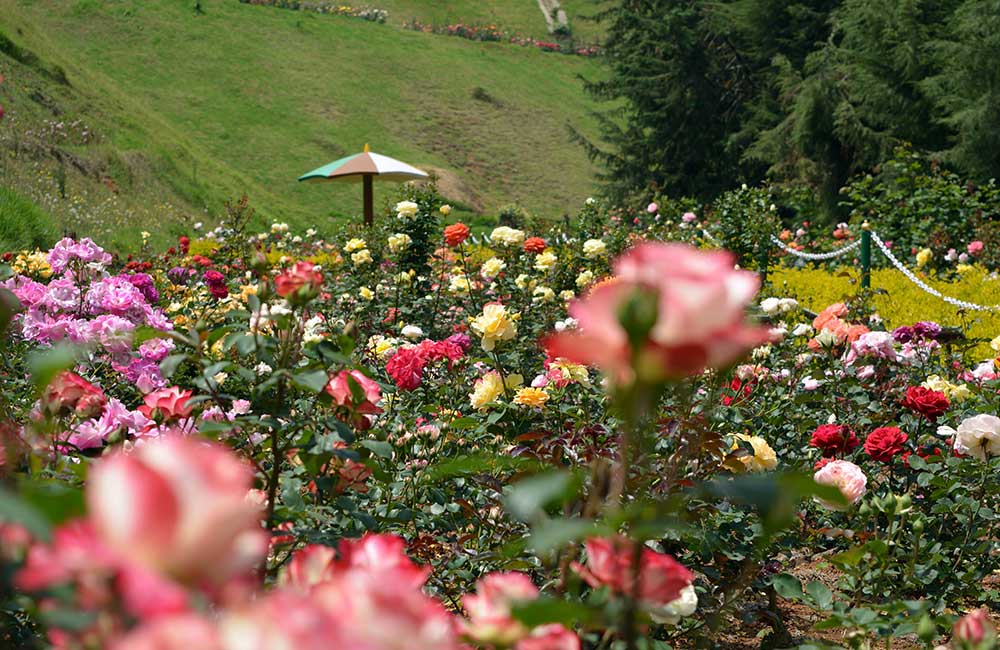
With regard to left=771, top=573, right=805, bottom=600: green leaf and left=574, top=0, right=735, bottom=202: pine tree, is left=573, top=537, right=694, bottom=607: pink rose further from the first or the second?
left=574, top=0, right=735, bottom=202: pine tree

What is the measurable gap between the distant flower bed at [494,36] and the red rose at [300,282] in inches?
1115

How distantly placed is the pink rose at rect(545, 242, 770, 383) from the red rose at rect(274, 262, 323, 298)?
0.60 meters

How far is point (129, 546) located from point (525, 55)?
96.3ft

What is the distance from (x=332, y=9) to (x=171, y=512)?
94.3 feet

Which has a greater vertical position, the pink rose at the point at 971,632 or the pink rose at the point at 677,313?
the pink rose at the point at 677,313

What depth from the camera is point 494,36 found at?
29.5 metres

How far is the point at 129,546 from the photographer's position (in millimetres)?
287

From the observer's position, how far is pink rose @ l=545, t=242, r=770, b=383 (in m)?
0.39

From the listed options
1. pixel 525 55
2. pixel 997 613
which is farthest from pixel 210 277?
pixel 525 55

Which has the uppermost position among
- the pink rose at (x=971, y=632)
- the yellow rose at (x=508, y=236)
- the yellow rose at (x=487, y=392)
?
the pink rose at (x=971, y=632)

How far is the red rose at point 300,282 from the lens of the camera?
97cm

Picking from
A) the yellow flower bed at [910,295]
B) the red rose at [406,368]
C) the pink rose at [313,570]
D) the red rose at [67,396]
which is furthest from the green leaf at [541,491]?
the yellow flower bed at [910,295]

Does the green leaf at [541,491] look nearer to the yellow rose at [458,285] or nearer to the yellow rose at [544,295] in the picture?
the yellow rose at [544,295]

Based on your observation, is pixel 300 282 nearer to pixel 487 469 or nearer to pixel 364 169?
pixel 487 469
